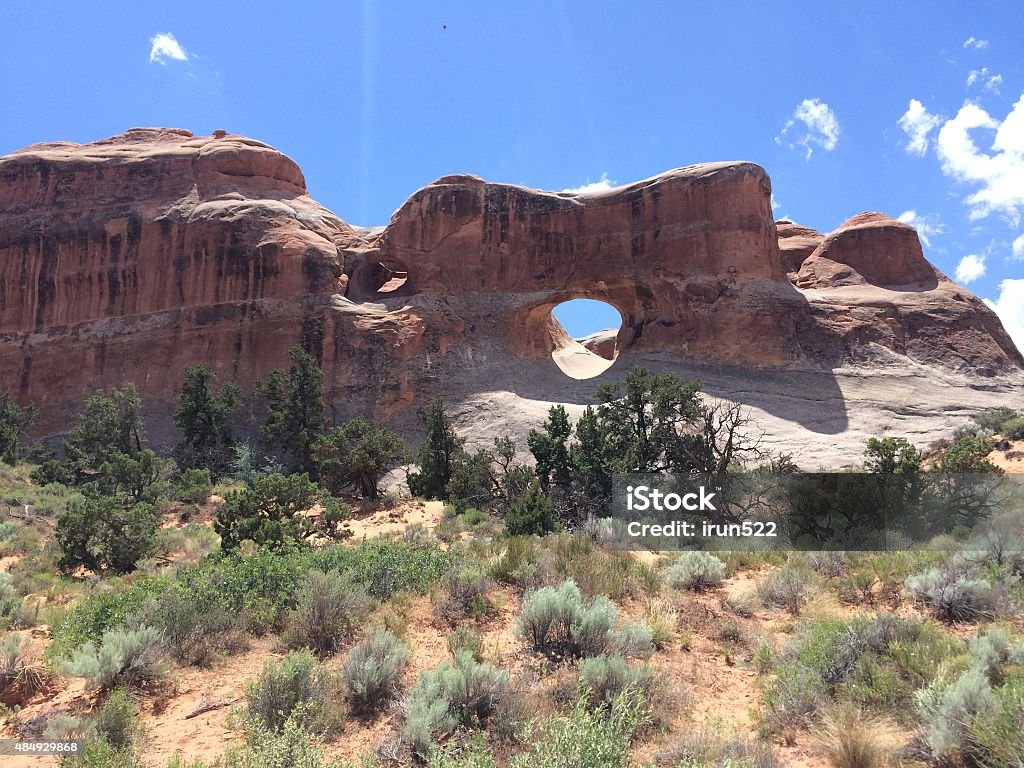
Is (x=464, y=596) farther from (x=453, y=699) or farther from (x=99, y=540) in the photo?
(x=99, y=540)

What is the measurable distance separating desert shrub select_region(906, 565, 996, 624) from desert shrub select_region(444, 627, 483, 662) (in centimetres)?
448

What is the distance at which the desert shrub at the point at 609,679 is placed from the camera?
4.60 m

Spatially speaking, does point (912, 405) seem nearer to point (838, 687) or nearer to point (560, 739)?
point (838, 687)

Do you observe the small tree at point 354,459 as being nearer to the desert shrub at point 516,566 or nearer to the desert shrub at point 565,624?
the desert shrub at point 516,566

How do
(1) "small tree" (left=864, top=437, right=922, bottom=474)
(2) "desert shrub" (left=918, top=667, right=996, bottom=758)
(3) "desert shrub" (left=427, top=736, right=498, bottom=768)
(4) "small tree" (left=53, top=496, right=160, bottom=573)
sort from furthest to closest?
(1) "small tree" (left=864, top=437, right=922, bottom=474) < (4) "small tree" (left=53, top=496, right=160, bottom=573) < (2) "desert shrub" (left=918, top=667, right=996, bottom=758) < (3) "desert shrub" (left=427, top=736, right=498, bottom=768)

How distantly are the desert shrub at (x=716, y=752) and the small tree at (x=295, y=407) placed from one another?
846 inches

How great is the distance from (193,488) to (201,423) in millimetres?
6220

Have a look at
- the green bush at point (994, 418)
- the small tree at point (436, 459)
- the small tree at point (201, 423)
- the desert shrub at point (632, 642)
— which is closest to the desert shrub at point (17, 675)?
the desert shrub at point (632, 642)

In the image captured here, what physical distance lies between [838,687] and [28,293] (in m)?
39.0

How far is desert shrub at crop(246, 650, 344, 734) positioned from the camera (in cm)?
432

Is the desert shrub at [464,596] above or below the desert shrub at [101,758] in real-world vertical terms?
above

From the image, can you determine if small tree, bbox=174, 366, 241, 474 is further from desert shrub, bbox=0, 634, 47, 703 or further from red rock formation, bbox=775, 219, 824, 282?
red rock formation, bbox=775, 219, 824, 282

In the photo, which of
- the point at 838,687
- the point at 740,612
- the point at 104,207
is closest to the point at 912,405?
the point at 740,612

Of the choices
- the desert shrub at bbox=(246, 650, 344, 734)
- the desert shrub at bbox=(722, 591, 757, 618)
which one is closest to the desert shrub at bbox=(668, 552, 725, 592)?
the desert shrub at bbox=(722, 591, 757, 618)
